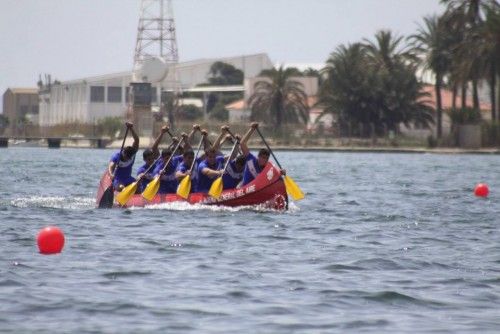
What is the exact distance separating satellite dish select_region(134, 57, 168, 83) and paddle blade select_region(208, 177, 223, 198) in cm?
7815

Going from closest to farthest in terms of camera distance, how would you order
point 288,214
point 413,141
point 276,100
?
point 288,214 < point 413,141 < point 276,100

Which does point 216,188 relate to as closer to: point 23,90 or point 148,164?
point 148,164

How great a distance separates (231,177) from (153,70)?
78.3 m

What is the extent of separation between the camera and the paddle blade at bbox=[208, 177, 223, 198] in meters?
26.0

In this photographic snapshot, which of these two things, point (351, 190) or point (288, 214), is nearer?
point (288, 214)

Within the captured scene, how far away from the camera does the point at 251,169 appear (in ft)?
85.0

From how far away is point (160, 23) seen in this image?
10700 centimetres

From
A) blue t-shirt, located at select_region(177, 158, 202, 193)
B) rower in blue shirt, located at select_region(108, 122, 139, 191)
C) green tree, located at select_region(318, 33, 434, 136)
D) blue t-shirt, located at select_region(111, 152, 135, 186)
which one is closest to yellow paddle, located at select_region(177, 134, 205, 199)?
blue t-shirt, located at select_region(177, 158, 202, 193)

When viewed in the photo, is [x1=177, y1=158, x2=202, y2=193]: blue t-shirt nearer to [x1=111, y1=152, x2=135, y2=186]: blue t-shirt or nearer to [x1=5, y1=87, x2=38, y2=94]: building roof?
[x1=111, y1=152, x2=135, y2=186]: blue t-shirt

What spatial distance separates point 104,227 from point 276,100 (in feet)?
248

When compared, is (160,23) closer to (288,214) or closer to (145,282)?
(288,214)

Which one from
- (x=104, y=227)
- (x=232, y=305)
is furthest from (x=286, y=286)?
(x=104, y=227)

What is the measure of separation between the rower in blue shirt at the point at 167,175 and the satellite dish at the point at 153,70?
7668cm

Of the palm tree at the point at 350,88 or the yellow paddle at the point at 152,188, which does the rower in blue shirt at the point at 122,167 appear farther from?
the palm tree at the point at 350,88
